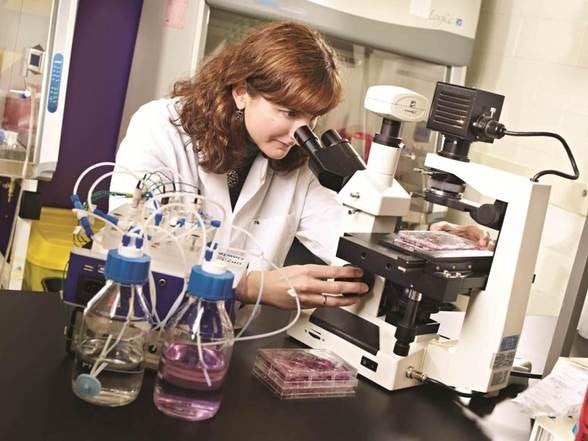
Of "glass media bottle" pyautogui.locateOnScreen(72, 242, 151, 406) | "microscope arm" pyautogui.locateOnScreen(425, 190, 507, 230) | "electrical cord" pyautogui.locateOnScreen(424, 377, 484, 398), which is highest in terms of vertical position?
"microscope arm" pyautogui.locateOnScreen(425, 190, 507, 230)

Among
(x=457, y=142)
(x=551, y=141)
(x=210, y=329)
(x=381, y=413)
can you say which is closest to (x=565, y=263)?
(x=551, y=141)

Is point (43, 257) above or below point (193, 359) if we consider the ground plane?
below

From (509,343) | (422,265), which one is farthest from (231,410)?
(509,343)

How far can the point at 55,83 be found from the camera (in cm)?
210

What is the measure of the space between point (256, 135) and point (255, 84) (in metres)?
0.12

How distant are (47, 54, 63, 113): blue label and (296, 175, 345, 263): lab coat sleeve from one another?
2.55 feet

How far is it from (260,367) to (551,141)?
6.67ft

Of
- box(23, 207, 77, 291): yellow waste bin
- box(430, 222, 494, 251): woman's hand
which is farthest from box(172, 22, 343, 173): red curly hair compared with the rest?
box(23, 207, 77, 291): yellow waste bin

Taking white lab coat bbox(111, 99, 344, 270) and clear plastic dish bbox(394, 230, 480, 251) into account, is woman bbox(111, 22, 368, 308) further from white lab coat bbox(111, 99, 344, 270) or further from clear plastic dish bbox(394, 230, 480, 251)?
clear plastic dish bbox(394, 230, 480, 251)

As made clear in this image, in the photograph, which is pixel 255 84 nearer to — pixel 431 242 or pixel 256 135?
pixel 256 135

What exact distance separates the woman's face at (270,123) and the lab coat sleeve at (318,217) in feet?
0.67

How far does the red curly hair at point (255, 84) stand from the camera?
5.30ft

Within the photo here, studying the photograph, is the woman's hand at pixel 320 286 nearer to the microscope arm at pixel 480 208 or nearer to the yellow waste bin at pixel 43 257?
the microscope arm at pixel 480 208

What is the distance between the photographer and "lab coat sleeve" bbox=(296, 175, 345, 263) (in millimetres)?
1901
